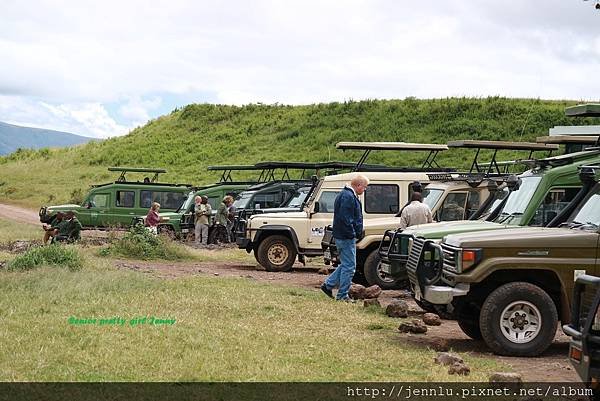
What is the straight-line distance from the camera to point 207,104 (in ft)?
217

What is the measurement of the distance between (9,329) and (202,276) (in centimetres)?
670

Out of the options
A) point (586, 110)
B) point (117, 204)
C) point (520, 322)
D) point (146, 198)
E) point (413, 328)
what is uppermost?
point (586, 110)

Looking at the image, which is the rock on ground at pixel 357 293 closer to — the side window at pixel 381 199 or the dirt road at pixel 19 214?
the side window at pixel 381 199

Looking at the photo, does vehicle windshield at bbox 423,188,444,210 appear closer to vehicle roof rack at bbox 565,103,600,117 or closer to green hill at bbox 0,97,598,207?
vehicle roof rack at bbox 565,103,600,117

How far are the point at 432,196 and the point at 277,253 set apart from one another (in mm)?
4323

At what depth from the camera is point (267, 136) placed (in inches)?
2163

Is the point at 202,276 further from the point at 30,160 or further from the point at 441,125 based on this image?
the point at 30,160

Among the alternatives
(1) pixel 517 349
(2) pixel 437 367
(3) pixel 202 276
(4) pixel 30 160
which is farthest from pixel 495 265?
(4) pixel 30 160

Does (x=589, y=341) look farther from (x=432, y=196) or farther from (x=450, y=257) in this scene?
(x=432, y=196)

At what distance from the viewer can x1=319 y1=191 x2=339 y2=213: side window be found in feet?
57.7

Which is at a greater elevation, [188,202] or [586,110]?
[586,110]

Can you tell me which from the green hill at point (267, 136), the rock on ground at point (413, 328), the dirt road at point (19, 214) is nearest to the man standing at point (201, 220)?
the dirt road at point (19, 214)

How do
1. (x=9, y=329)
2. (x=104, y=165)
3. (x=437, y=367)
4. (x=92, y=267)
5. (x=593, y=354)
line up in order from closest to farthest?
1. (x=593, y=354)
2. (x=437, y=367)
3. (x=9, y=329)
4. (x=92, y=267)
5. (x=104, y=165)

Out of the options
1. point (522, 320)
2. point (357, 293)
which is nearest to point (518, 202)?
point (522, 320)
